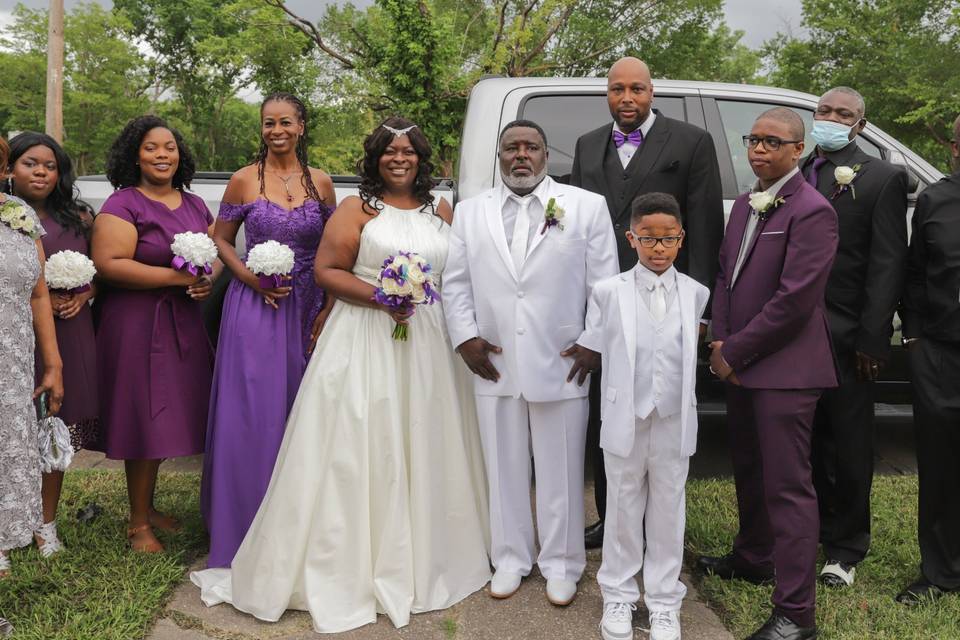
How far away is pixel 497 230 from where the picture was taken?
329 centimetres

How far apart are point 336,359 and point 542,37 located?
18.0m

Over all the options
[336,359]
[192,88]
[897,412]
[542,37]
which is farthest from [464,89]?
[192,88]

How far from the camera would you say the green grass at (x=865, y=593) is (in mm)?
3102

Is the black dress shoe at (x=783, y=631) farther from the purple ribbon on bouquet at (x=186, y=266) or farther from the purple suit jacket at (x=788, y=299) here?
the purple ribbon on bouquet at (x=186, y=266)

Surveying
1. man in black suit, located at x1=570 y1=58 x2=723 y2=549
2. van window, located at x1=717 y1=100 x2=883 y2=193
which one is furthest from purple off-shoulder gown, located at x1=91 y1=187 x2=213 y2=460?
van window, located at x1=717 y1=100 x2=883 y2=193

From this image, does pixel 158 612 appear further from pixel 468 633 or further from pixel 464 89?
pixel 464 89

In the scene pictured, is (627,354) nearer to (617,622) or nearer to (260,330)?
(617,622)

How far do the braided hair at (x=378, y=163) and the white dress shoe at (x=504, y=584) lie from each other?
1.60 m

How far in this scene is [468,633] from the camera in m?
3.13

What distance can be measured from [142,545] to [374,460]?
4.24 ft

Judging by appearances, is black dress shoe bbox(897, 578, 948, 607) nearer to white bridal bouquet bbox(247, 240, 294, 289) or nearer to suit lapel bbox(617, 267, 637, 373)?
suit lapel bbox(617, 267, 637, 373)

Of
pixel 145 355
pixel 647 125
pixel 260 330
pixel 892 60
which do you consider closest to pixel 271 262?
pixel 260 330

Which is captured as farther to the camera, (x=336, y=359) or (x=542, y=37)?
(x=542, y=37)

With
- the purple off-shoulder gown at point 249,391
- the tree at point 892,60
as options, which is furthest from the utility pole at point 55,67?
the tree at point 892,60
